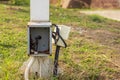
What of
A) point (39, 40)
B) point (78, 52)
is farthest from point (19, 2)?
point (39, 40)

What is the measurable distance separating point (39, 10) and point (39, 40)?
30cm

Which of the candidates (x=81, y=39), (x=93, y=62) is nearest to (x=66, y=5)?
(x=81, y=39)

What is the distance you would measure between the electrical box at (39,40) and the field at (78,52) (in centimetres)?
34

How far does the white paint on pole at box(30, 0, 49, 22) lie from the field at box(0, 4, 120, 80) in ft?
2.04

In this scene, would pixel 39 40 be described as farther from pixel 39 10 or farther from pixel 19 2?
pixel 19 2

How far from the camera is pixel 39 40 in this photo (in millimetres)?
3889

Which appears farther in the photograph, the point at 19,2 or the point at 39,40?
the point at 19,2

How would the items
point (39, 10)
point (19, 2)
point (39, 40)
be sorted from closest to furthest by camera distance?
point (39, 10) < point (39, 40) < point (19, 2)

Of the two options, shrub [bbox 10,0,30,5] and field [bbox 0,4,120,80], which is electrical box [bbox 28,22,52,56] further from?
shrub [bbox 10,0,30,5]

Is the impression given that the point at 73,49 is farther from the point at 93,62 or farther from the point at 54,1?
the point at 54,1

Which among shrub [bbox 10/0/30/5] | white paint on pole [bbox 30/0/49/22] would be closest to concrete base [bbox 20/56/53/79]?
white paint on pole [bbox 30/0/49/22]

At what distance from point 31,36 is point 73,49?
4.42ft

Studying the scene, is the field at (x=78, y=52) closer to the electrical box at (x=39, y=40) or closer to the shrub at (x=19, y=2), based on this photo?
the electrical box at (x=39, y=40)

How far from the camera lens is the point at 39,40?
3889 mm
